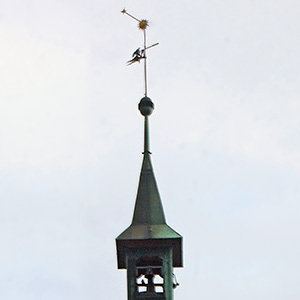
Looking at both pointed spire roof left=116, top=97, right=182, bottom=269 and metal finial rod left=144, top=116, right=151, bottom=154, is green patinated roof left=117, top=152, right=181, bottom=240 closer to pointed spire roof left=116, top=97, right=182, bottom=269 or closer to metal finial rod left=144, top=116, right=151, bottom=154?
pointed spire roof left=116, top=97, right=182, bottom=269

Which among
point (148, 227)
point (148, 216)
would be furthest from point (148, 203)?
point (148, 227)

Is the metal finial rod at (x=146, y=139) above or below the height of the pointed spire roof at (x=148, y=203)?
above

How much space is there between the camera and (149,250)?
35.2 m

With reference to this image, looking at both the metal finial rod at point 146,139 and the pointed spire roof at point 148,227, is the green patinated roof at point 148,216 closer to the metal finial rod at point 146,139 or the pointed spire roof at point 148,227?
the pointed spire roof at point 148,227

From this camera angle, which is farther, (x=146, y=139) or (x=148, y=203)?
(x=146, y=139)

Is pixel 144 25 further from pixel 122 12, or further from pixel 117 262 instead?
pixel 117 262

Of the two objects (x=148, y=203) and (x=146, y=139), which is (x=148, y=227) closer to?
(x=148, y=203)

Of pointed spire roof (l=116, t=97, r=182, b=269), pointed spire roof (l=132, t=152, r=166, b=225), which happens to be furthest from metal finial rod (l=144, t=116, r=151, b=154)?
pointed spire roof (l=132, t=152, r=166, b=225)

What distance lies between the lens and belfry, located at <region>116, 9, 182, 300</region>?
35.0 metres

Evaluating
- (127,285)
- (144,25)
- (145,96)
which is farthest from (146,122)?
(127,285)

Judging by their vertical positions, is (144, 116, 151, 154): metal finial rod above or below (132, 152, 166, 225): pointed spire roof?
above

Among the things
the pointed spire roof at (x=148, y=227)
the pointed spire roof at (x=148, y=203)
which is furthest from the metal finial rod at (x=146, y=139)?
the pointed spire roof at (x=148, y=203)

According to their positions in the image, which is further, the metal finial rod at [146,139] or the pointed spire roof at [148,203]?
the metal finial rod at [146,139]

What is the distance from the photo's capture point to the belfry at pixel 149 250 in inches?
1377
